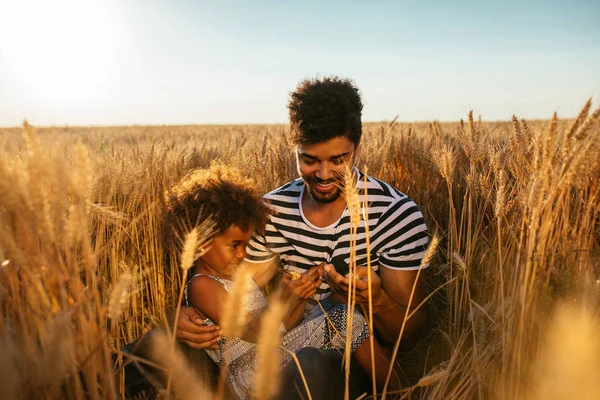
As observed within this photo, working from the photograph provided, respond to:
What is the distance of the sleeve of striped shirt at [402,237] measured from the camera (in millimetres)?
2035

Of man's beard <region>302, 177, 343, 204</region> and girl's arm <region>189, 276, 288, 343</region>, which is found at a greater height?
man's beard <region>302, 177, 343, 204</region>

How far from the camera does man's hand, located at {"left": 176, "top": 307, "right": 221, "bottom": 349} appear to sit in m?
1.71

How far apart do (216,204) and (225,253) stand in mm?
225

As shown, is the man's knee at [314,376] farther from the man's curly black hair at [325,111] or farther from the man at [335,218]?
the man's curly black hair at [325,111]

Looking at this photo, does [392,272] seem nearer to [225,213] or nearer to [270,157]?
[225,213]

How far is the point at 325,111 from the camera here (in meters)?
2.08

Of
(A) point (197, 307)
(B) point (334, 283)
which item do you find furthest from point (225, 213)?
(B) point (334, 283)

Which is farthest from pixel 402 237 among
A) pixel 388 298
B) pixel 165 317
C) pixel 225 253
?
pixel 165 317

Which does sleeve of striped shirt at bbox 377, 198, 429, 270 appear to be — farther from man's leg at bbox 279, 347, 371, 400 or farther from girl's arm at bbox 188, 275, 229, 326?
girl's arm at bbox 188, 275, 229, 326

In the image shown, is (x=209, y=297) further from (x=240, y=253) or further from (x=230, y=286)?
(x=240, y=253)

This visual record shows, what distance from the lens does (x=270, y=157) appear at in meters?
3.13

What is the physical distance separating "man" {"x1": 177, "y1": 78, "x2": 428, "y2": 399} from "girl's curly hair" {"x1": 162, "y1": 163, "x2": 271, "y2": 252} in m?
0.18

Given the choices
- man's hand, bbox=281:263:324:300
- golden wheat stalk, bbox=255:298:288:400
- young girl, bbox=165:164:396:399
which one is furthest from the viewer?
young girl, bbox=165:164:396:399

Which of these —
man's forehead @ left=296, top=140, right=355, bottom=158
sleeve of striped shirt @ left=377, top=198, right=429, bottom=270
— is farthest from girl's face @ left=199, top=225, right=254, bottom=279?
sleeve of striped shirt @ left=377, top=198, right=429, bottom=270
